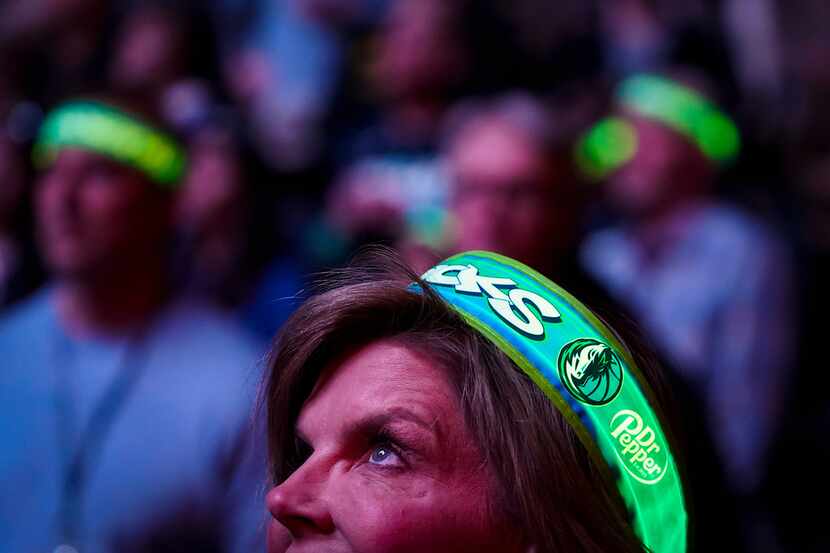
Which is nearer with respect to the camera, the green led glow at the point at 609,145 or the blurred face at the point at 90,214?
the blurred face at the point at 90,214

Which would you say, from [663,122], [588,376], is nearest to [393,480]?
[588,376]

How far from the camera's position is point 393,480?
5.06 feet

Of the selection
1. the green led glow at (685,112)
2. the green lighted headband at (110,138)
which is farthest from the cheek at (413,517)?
the green led glow at (685,112)

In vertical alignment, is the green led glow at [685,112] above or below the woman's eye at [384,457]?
below

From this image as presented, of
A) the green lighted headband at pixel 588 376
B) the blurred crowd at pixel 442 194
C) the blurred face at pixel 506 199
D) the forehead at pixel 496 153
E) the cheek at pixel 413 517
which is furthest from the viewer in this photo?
the forehead at pixel 496 153

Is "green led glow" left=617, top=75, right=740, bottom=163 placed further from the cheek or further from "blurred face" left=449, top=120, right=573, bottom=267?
the cheek

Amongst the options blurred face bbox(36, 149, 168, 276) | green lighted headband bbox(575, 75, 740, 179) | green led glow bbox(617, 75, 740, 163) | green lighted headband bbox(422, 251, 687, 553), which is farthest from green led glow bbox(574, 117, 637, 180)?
green lighted headband bbox(422, 251, 687, 553)

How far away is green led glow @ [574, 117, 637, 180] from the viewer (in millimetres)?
4895

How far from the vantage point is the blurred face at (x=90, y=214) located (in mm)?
3518

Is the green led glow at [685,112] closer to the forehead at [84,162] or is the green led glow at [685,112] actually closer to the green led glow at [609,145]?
the green led glow at [609,145]

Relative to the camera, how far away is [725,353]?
4.50 metres

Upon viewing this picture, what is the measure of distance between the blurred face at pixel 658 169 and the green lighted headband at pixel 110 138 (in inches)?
82.3

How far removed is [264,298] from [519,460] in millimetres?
2793

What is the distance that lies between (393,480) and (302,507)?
0.42 ft
